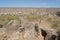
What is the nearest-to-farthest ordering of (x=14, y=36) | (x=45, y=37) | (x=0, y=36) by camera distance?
(x=14, y=36), (x=0, y=36), (x=45, y=37)

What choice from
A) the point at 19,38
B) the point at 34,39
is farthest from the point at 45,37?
the point at 19,38

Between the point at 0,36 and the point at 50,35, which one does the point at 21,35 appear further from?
the point at 50,35

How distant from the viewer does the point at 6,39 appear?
352 inches

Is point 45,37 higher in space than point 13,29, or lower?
lower

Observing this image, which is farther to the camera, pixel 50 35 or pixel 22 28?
pixel 50 35

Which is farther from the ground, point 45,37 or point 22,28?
point 22,28

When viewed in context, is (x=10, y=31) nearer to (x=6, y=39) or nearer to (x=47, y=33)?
(x=6, y=39)

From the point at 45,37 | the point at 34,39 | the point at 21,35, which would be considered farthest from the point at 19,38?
the point at 45,37

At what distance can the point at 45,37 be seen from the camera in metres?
11.0

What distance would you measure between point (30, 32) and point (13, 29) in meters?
0.74

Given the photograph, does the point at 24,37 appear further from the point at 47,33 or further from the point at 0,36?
the point at 47,33

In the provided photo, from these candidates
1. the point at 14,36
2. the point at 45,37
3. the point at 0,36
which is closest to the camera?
the point at 14,36

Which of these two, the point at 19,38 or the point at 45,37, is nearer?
the point at 19,38

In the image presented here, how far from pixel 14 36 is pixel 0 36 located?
0.98 meters
